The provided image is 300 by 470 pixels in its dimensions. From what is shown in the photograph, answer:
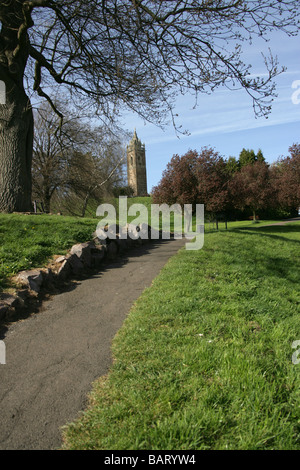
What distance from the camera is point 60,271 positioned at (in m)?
5.91

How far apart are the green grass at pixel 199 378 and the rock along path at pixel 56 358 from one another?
196mm

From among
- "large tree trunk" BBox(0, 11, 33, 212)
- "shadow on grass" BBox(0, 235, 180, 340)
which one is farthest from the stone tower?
"shadow on grass" BBox(0, 235, 180, 340)

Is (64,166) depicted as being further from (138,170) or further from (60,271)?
(138,170)

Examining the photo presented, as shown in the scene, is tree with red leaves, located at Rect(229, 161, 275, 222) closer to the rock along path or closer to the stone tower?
the rock along path

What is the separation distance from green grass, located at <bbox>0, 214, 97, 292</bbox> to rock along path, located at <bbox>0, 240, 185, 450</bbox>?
102cm

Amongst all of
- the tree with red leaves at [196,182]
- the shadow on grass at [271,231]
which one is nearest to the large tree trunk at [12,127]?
the tree with red leaves at [196,182]

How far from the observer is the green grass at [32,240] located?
18.4 ft

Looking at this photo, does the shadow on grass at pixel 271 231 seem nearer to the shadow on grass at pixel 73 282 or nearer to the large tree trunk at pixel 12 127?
the shadow on grass at pixel 73 282

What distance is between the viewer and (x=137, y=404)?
2.39m

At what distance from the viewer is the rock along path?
7.77 feet

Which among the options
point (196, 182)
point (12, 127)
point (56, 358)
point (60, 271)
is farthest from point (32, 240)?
point (196, 182)

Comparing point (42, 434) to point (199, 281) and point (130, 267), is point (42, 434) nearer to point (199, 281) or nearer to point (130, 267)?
point (199, 281)

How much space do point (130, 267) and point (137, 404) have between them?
488cm

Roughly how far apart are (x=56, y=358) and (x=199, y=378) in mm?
1615
